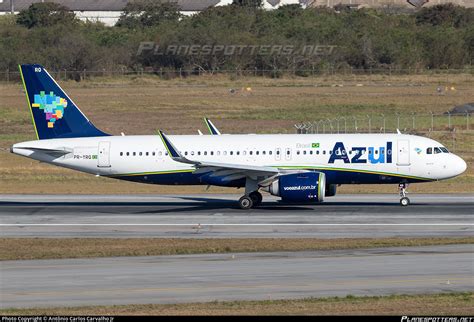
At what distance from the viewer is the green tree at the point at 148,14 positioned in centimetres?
16338

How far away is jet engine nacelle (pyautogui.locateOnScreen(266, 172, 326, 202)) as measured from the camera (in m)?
43.9

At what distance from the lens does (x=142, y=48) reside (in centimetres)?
13662

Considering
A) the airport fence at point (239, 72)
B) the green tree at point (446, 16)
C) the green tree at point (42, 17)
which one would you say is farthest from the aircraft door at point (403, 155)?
the green tree at point (446, 16)

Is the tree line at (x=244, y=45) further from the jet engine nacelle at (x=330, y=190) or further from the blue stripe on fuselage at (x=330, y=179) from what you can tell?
the jet engine nacelle at (x=330, y=190)

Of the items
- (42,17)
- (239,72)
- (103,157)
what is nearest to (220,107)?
(239,72)

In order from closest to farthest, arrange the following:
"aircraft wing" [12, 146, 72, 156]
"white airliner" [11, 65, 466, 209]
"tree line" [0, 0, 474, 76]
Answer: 1. "white airliner" [11, 65, 466, 209]
2. "aircraft wing" [12, 146, 72, 156]
3. "tree line" [0, 0, 474, 76]

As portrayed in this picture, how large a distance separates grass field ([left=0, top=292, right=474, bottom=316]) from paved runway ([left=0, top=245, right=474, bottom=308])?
74cm

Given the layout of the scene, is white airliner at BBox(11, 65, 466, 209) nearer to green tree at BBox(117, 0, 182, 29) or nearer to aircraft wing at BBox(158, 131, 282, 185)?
aircraft wing at BBox(158, 131, 282, 185)

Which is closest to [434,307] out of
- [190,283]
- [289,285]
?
[289,285]

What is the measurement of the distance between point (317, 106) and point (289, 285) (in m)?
70.9

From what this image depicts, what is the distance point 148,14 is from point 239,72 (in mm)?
41185

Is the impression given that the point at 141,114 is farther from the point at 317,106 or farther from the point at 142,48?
the point at 142,48

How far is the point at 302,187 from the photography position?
4397 centimetres

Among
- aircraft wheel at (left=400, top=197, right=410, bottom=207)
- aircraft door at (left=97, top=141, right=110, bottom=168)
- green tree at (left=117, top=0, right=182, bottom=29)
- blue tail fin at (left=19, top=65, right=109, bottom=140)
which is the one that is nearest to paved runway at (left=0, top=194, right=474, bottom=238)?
aircraft wheel at (left=400, top=197, right=410, bottom=207)
